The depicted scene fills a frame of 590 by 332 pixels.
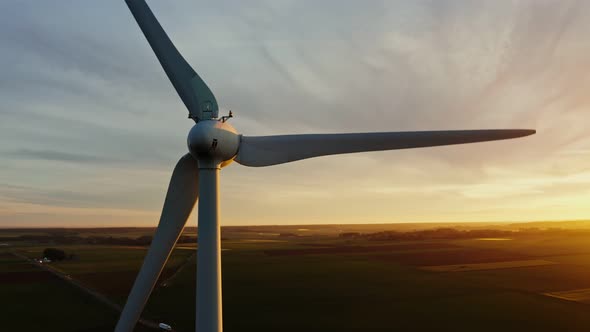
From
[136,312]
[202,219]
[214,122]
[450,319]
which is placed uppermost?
[214,122]

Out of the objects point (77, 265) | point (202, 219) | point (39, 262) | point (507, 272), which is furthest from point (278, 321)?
point (39, 262)

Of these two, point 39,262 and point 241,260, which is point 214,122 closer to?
point 241,260

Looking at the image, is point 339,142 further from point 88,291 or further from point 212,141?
point 88,291

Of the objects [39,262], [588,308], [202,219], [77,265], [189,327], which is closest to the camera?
[202,219]

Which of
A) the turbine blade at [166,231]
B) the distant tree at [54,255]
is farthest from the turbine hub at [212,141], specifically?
the distant tree at [54,255]

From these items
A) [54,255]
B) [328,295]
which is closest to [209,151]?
[328,295]

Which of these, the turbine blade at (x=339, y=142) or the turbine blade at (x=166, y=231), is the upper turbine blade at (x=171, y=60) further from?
the turbine blade at (x=339, y=142)

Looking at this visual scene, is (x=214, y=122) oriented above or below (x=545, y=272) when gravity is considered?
above

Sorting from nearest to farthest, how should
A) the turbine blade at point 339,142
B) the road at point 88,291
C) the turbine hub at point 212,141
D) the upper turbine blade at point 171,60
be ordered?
the turbine hub at point 212,141
the turbine blade at point 339,142
the upper turbine blade at point 171,60
the road at point 88,291

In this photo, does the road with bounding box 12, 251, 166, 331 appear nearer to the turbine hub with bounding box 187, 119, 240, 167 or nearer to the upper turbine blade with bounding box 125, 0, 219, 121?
the upper turbine blade with bounding box 125, 0, 219, 121
